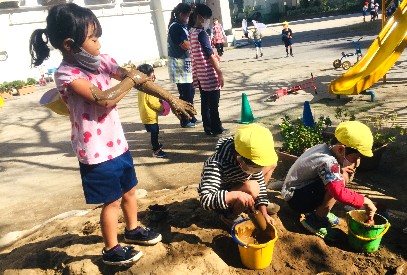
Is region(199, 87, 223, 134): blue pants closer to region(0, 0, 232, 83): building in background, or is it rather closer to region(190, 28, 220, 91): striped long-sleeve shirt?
region(190, 28, 220, 91): striped long-sleeve shirt

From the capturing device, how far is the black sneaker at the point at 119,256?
8.14 ft

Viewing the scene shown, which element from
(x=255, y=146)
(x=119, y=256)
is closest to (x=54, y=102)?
(x=119, y=256)

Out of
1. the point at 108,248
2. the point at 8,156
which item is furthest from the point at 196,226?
the point at 8,156

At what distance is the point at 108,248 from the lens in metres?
2.52

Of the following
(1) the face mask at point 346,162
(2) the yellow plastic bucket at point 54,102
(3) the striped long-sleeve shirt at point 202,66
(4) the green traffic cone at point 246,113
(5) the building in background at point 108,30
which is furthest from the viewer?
(5) the building in background at point 108,30

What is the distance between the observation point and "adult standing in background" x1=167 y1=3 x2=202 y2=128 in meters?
5.70

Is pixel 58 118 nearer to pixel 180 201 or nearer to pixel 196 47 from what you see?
pixel 196 47

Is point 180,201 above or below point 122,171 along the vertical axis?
below

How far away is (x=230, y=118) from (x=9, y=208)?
13.2ft

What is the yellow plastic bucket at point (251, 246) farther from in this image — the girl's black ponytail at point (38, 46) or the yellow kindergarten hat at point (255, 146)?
the girl's black ponytail at point (38, 46)

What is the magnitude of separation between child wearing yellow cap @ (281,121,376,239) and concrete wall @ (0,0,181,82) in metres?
14.6

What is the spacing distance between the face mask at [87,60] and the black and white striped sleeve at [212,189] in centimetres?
106

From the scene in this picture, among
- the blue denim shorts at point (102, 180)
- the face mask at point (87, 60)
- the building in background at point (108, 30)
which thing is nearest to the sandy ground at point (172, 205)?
the blue denim shorts at point (102, 180)

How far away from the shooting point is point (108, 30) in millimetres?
16859
